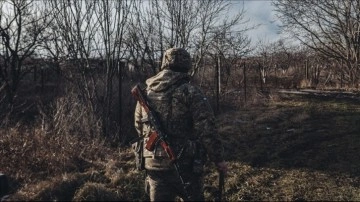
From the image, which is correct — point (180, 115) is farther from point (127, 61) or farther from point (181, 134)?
point (127, 61)

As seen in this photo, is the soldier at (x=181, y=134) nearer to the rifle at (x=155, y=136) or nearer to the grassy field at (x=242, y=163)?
the rifle at (x=155, y=136)

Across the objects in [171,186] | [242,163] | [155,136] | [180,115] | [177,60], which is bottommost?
[242,163]

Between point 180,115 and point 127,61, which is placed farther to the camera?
point 127,61

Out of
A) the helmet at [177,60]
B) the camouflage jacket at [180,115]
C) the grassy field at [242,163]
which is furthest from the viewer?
the grassy field at [242,163]

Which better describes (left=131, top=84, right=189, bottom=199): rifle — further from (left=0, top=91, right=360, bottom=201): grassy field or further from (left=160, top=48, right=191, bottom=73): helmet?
(left=0, top=91, right=360, bottom=201): grassy field

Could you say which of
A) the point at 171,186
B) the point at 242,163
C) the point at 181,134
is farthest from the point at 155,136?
the point at 242,163

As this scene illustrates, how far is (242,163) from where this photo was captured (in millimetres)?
7059

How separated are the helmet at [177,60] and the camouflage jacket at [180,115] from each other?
0.26ft


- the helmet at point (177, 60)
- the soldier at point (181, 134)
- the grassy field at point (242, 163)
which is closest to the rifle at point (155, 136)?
the soldier at point (181, 134)

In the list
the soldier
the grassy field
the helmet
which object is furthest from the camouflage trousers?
the grassy field

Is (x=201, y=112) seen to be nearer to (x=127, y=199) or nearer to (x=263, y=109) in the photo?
(x=127, y=199)

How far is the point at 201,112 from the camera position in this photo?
386 cm

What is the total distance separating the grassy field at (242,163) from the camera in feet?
19.1

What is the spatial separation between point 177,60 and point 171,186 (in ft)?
3.87
